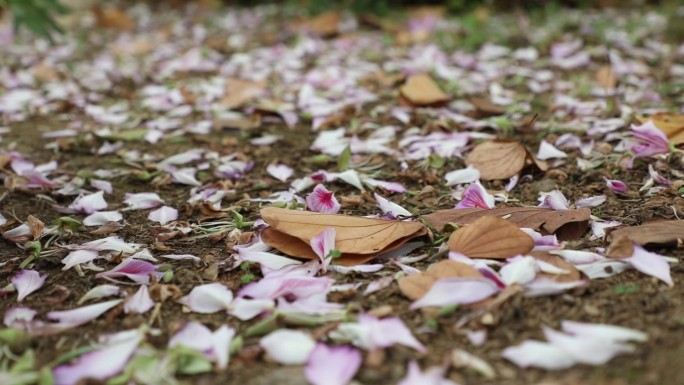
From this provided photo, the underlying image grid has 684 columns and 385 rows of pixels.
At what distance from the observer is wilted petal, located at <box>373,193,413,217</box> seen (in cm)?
172

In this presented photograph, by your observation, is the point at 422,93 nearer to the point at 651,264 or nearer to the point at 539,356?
the point at 651,264

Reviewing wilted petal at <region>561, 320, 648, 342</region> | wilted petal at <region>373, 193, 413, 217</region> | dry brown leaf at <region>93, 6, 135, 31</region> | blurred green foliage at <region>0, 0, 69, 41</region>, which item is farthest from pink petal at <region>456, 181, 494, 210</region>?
dry brown leaf at <region>93, 6, 135, 31</region>

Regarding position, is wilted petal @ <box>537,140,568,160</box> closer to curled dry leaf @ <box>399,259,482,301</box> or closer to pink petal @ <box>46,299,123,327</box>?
curled dry leaf @ <box>399,259,482,301</box>

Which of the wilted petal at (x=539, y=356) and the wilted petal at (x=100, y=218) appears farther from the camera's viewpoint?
the wilted petal at (x=100, y=218)

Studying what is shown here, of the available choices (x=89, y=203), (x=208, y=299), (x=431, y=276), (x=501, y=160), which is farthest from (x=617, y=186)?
(x=89, y=203)

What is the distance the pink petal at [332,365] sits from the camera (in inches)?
41.0

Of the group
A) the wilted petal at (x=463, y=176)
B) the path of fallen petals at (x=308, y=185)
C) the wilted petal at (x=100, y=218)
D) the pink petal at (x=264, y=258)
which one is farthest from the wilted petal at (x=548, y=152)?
the wilted petal at (x=100, y=218)

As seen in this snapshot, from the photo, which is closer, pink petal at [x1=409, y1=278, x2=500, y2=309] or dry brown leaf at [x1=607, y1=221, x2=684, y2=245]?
pink petal at [x1=409, y1=278, x2=500, y2=309]

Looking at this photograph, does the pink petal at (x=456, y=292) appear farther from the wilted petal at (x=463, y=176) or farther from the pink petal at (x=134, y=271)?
the wilted petal at (x=463, y=176)

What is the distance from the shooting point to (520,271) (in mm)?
1293

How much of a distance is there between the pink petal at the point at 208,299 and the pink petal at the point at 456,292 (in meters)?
0.36

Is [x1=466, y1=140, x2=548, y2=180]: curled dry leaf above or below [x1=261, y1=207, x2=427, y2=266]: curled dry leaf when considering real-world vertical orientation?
below

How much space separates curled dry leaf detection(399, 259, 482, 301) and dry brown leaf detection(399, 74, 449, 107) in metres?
1.62

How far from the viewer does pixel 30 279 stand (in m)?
1.44
